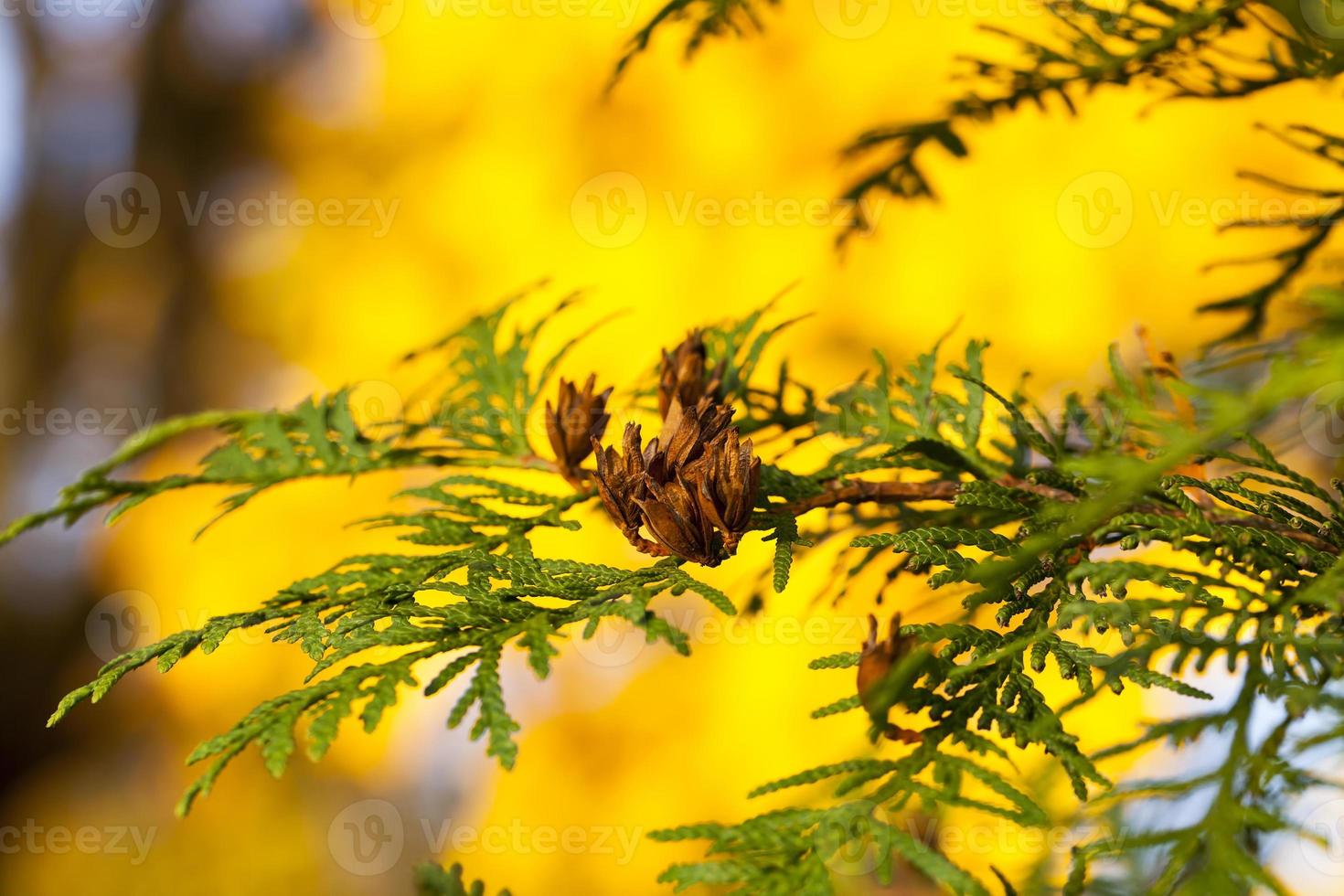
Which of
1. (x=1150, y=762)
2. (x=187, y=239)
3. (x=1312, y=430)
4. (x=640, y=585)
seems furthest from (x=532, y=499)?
(x=187, y=239)

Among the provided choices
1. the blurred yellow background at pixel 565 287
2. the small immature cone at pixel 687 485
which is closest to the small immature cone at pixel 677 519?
the small immature cone at pixel 687 485

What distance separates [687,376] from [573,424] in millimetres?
43

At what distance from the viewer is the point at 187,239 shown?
1739 mm

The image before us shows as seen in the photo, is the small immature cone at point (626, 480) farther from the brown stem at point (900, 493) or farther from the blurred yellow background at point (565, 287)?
the blurred yellow background at point (565, 287)

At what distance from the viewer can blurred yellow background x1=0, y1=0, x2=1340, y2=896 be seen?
3.90 ft

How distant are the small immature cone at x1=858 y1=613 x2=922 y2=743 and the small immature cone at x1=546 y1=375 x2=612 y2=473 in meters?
0.13

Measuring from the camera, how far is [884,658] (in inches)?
9.1

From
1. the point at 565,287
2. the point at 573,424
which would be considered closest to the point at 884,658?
the point at 573,424

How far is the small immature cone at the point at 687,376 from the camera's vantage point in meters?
0.33

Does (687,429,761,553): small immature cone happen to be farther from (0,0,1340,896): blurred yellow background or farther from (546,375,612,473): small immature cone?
(0,0,1340,896): blurred yellow background

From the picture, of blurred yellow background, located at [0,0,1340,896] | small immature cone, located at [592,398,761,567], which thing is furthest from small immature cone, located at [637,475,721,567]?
blurred yellow background, located at [0,0,1340,896]

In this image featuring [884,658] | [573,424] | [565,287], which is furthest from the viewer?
[565,287]

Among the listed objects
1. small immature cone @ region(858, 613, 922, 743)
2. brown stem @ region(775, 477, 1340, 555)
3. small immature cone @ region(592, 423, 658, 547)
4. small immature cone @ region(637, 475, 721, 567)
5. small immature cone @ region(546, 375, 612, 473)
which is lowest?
small immature cone @ region(858, 613, 922, 743)

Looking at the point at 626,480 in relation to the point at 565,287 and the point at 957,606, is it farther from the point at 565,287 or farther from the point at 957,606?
the point at 565,287
